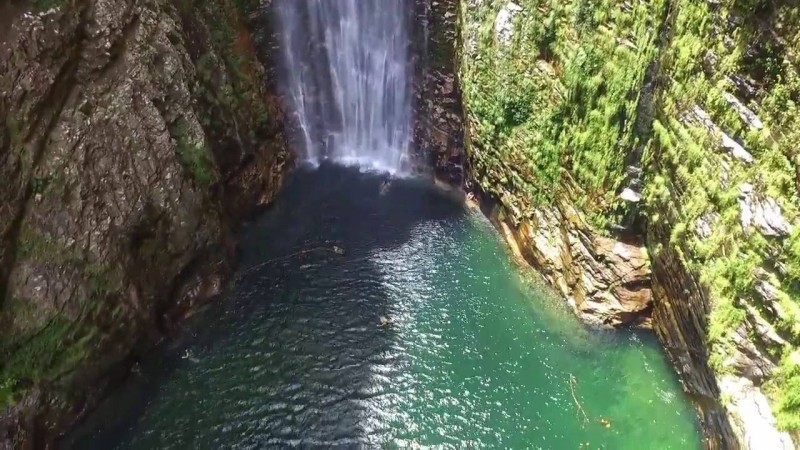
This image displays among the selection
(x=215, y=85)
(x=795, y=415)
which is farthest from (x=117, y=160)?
(x=795, y=415)

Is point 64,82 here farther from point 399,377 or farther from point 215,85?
point 399,377

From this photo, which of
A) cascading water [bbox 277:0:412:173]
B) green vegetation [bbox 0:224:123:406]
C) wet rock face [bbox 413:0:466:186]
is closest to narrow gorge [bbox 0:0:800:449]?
green vegetation [bbox 0:224:123:406]

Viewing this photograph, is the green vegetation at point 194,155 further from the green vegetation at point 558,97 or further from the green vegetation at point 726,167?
the green vegetation at point 726,167

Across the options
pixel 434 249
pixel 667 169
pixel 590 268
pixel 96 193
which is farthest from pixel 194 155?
pixel 667 169

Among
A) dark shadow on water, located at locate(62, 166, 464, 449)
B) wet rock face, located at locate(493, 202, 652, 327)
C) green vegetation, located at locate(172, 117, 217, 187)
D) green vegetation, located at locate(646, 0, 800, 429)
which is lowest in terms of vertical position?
dark shadow on water, located at locate(62, 166, 464, 449)

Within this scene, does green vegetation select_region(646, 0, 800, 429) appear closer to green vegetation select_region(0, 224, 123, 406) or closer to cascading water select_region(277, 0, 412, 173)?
cascading water select_region(277, 0, 412, 173)

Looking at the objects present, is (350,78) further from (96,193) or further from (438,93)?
(96,193)
